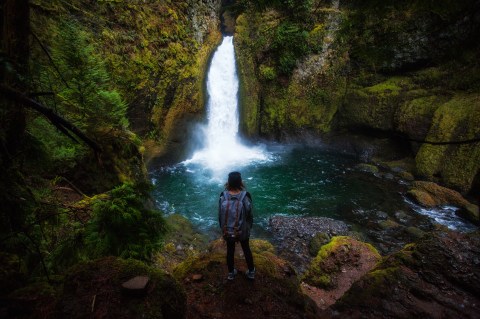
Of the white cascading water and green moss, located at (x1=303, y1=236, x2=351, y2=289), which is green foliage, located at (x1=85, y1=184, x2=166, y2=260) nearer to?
green moss, located at (x1=303, y1=236, x2=351, y2=289)

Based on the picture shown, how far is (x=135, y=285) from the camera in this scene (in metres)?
2.60

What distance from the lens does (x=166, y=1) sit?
14914 mm

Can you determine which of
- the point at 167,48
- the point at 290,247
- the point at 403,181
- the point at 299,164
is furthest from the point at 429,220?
the point at 167,48

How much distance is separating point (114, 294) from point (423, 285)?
480 cm

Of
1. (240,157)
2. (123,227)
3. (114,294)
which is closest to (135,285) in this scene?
(114,294)

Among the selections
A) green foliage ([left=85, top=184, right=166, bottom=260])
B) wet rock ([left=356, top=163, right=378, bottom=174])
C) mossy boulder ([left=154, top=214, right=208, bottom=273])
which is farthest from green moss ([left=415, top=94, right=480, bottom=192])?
green foliage ([left=85, top=184, right=166, bottom=260])

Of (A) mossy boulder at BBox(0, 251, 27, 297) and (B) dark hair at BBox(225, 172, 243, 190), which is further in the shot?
(B) dark hair at BBox(225, 172, 243, 190)

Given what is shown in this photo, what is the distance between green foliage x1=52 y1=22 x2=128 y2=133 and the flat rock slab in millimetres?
6138

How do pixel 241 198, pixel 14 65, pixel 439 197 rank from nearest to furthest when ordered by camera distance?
pixel 14 65, pixel 241 198, pixel 439 197

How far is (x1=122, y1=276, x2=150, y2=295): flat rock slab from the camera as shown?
101 inches

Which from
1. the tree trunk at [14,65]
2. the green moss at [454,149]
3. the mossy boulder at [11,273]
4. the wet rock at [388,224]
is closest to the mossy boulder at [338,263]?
the wet rock at [388,224]

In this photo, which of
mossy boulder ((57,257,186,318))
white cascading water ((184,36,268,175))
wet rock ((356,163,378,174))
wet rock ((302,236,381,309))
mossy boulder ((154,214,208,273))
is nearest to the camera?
mossy boulder ((57,257,186,318))

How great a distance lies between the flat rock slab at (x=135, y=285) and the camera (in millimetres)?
2561

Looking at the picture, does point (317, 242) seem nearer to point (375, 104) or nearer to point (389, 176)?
point (389, 176)
